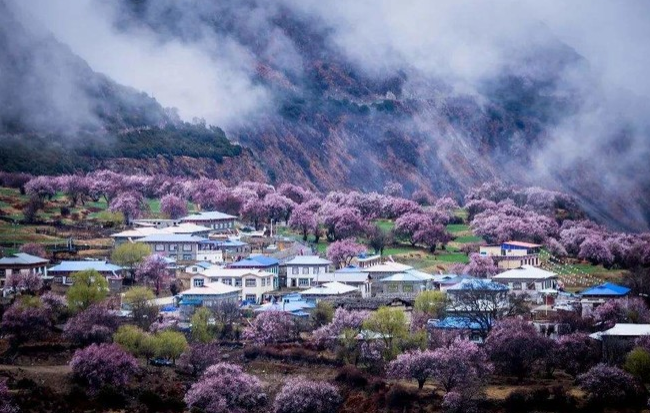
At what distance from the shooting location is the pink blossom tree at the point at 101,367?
5259 centimetres

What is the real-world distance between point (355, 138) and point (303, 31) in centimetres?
1350

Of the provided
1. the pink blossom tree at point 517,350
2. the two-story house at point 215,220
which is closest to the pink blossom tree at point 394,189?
the two-story house at point 215,220

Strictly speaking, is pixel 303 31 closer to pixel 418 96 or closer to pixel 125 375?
pixel 418 96

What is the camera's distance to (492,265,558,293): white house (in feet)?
230

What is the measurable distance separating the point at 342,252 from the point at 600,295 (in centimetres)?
1569

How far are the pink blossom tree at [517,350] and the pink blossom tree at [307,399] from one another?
21.1 feet

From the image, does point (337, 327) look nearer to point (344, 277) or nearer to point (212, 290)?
point (212, 290)

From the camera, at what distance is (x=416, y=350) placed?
54906 mm

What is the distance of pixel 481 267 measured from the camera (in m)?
73.9

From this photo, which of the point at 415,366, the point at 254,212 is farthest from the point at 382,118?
the point at 415,366

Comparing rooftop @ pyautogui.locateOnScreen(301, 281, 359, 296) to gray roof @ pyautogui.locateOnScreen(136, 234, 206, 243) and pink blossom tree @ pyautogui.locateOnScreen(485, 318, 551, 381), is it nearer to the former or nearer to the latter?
gray roof @ pyautogui.locateOnScreen(136, 234, 206, 243)

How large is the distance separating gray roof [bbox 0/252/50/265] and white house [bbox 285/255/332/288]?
11.6m

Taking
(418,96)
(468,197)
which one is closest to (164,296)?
(468,197)

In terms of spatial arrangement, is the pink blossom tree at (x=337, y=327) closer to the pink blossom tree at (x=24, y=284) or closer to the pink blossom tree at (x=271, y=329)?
the pink blossom tree at (x=271, y=329)
